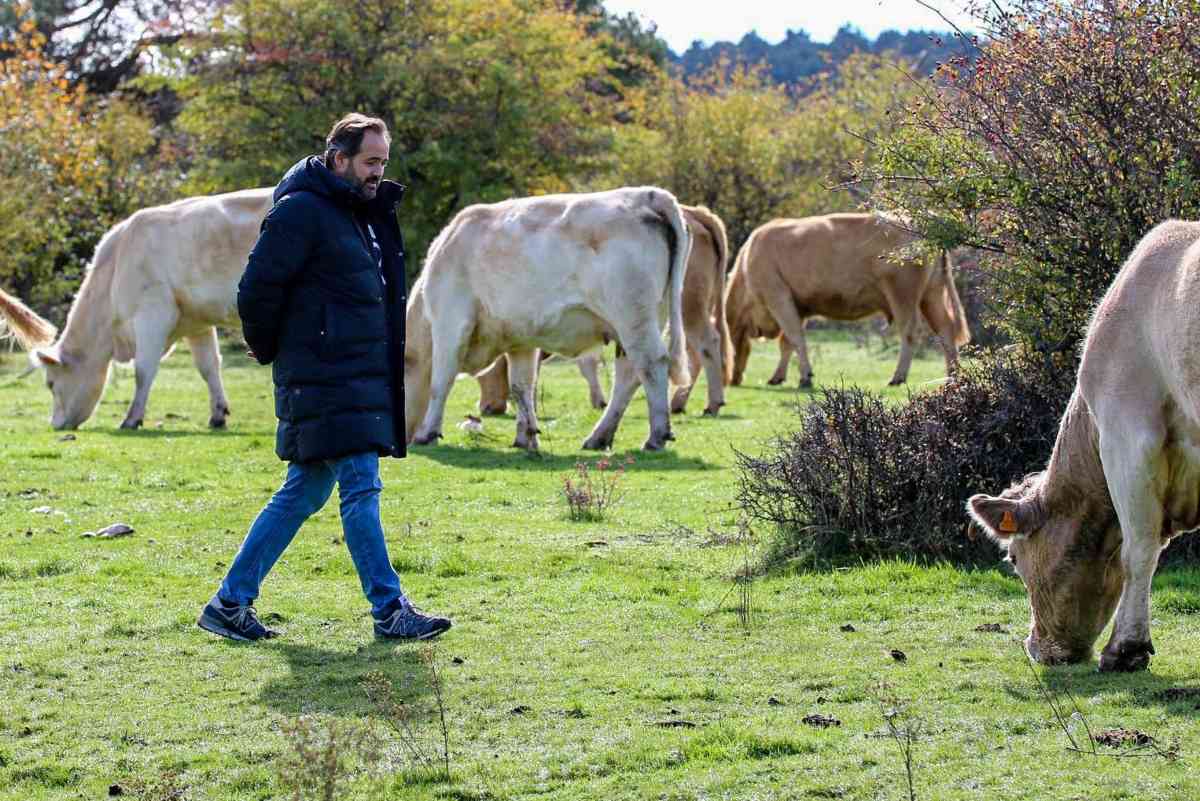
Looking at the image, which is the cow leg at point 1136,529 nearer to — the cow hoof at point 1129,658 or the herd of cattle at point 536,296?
the cow hoof at point 1129,658

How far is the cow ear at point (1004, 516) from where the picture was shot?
7043 millimetres

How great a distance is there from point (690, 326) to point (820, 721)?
13.3 meters

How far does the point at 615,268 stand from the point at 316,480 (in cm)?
716

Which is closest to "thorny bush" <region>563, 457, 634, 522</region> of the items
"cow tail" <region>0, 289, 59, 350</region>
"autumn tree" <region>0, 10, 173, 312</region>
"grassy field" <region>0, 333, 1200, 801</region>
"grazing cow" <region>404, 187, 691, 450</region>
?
"grassy field" <region>0, 333, 1200, 801</region>

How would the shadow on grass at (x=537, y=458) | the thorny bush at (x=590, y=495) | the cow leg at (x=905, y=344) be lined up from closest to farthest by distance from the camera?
the thorny bush at (x=590, y=495) → the shadow on grass at (x=537, y=458) → the cow leg at (x=905, y=344)

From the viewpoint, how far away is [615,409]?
15344 millimetres

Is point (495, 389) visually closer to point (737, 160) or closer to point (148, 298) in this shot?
point (148, 298)

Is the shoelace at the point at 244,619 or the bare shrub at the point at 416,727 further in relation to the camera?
the shoelace at the point at 244,619

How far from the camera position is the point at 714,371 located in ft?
61.5

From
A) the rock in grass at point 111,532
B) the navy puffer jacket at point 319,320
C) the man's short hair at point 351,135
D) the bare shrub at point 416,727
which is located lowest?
the rock in grass at point 111,532

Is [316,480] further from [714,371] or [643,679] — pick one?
[714,371]

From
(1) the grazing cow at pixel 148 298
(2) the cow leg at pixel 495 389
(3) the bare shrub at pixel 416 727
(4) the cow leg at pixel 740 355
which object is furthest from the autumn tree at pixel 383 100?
(3) the bare shrub at pixel 416 727

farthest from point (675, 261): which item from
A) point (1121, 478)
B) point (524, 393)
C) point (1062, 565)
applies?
point (1121, 478)

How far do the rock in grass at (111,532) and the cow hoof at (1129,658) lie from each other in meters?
6.44
